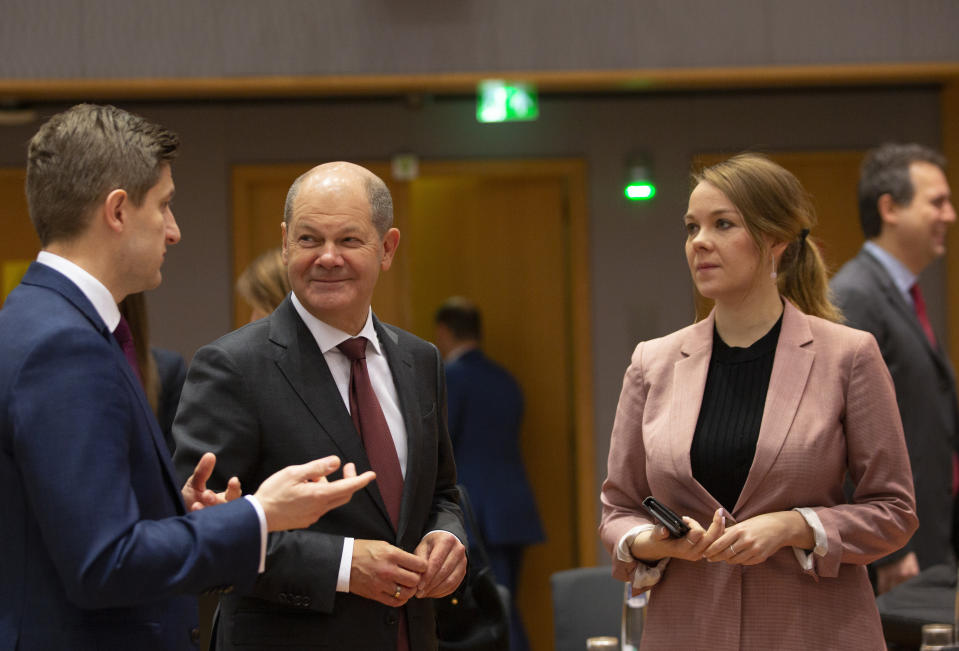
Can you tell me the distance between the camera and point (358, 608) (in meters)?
2.25

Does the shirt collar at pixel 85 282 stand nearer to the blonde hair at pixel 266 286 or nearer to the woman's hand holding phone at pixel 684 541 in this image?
the woman's hand holding phone at pixel 684 541

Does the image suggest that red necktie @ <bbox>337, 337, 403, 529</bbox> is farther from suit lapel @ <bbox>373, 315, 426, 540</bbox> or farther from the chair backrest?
the chair backrest

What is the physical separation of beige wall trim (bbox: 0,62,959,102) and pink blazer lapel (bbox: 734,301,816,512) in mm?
2982

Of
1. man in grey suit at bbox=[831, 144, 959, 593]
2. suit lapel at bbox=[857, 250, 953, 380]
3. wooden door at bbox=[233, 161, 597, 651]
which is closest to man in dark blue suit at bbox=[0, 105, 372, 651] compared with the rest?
man in grey suit at bbox=[831, 144, 959, 593]

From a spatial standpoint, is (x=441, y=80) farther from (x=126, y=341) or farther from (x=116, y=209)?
(x=116, y=209)

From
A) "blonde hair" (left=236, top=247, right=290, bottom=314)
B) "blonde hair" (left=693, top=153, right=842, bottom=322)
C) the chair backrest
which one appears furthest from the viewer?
"blonde hair" (left=236, top=247, right=290, bottom=314)

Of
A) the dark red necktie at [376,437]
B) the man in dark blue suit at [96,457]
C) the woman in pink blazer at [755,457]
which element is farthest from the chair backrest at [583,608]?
the man in dark blue suit at [96,457]

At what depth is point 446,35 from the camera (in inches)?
205

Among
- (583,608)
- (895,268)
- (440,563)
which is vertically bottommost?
(583,608)

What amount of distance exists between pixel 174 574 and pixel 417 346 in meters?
0.97

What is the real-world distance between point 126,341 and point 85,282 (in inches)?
46.8

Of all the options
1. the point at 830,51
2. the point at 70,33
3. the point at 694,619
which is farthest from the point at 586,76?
the point at 694,619

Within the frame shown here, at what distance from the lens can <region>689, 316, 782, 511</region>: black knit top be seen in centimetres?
240

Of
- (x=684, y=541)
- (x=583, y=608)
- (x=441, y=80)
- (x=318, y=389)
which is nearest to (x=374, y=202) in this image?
(x=318, y=389)
